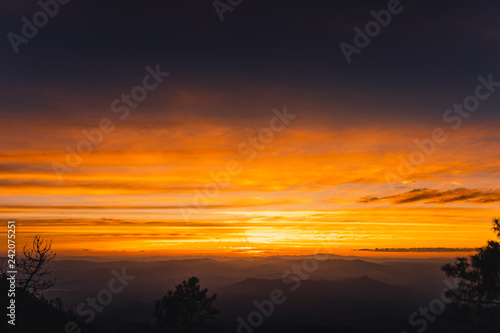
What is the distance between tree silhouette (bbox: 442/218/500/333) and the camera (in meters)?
23.0

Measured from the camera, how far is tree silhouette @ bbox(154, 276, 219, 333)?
4791cm

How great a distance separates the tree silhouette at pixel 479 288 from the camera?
2298cm

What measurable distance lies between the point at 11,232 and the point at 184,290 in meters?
27.0

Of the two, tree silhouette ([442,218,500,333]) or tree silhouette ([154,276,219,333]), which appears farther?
tree silhouette ([154,276,219,333])

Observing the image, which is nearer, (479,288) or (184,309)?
(479,288)

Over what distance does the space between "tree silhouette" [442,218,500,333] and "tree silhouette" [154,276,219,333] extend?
30236 millimetres

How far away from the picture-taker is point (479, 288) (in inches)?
922

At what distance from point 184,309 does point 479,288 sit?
34.2m

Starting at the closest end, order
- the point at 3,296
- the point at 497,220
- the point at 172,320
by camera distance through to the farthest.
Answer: the point at 497,220 → the point at 3,296 → the point at 172,320

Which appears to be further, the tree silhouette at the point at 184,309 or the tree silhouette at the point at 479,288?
the tree silhouette at the point at 184,309

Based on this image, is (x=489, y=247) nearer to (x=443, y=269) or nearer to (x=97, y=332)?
(x=443, y=269)

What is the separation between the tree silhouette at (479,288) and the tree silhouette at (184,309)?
30236 mm

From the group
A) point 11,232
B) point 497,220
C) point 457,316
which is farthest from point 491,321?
point 11,232

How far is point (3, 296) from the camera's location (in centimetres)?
3198
